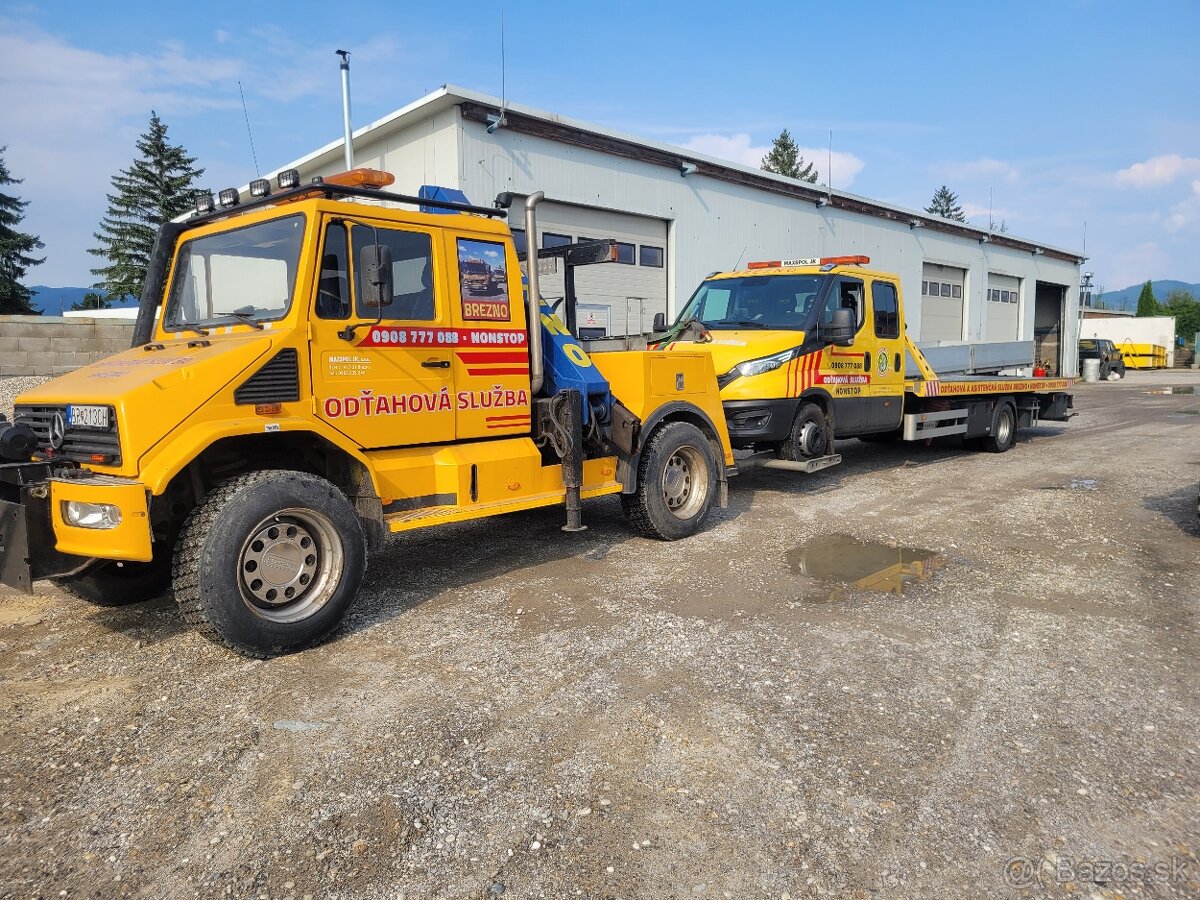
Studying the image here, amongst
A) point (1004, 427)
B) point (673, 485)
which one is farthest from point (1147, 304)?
point (673, 485)

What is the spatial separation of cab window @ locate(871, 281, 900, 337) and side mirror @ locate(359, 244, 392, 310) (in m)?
6.72

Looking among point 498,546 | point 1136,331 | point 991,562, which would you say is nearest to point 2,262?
point 498,546

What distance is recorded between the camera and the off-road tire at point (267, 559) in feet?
13.8

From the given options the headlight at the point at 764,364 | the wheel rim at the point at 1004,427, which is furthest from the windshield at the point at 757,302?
the wheel rim at the point at 1004,427

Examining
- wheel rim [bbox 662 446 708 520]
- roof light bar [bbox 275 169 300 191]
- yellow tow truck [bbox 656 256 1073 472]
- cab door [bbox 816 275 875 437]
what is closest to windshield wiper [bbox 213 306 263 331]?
roof light bar [bbox 275 169 300 191]

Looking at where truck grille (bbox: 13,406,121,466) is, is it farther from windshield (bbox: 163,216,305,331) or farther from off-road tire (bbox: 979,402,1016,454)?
off-road tire (bbox: 979,402,1016,454)

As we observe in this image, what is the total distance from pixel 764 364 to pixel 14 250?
1845 inches

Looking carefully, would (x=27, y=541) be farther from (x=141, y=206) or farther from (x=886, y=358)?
(x=141, y=206)

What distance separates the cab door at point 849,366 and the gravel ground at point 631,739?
3303mm

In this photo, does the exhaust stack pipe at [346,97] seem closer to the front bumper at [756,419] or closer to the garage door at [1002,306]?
the front bumper at [756,419]

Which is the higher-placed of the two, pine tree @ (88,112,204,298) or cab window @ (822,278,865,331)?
pine tree @ (88,112,204,298)

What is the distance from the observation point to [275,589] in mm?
4523

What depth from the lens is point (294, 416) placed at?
4664 millimetres

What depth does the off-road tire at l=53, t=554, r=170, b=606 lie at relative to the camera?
5.11 metres
